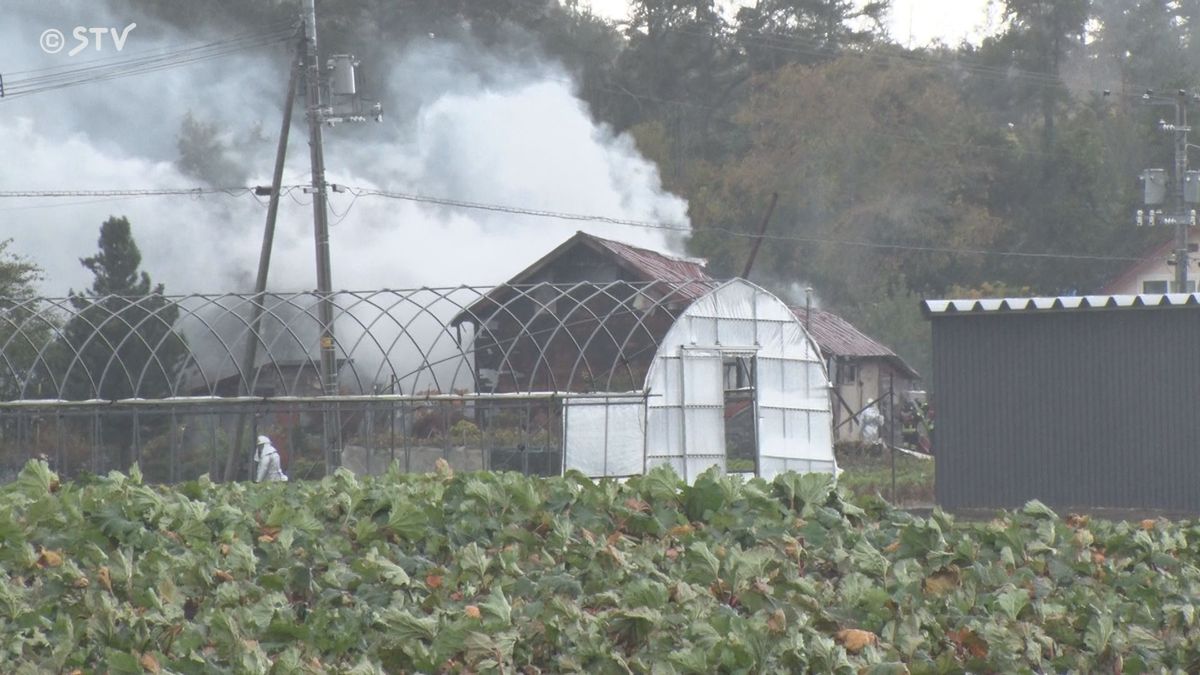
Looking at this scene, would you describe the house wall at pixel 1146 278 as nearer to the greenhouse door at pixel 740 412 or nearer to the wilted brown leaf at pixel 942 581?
the greenhouse door at pixel 740 412

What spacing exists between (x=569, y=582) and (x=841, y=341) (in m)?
38.2

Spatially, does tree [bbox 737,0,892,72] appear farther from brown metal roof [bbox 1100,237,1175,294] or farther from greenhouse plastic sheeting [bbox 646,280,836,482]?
greenhouse plastic sheeting [bbox 646,280,836,482]

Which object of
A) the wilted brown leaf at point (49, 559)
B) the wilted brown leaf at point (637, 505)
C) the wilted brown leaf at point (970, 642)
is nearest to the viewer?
the wilted brown leaf at point (970, 642)

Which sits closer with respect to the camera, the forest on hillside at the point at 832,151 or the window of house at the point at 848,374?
the window of house at the point at 848,374

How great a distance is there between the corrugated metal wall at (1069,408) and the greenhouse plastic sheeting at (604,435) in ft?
13.9

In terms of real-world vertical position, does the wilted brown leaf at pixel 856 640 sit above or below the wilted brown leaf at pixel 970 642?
above

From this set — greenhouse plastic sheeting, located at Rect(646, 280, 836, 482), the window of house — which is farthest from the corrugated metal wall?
the window of house

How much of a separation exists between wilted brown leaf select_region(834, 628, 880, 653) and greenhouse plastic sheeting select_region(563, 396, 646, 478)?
1467 centimetres

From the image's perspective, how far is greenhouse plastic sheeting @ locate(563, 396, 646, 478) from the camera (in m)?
20.5

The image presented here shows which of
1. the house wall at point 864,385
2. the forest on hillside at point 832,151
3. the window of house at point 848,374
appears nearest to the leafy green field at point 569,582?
the window of house at point 848,374

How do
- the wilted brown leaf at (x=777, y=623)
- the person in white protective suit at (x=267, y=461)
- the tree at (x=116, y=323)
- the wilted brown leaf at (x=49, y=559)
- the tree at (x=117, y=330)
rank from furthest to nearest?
the tree at (x=116, y=323)
the tree at (x=117, y=330)
the person in white protective suit at (x=267, y=461)
the wilted brown leaf at (x=49, y=559)
the wilted brown leaf at (x=777, y=623)

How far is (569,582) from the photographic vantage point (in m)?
5.66

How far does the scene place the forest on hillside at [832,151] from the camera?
52.6 metres

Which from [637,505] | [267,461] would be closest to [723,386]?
[267,461]
